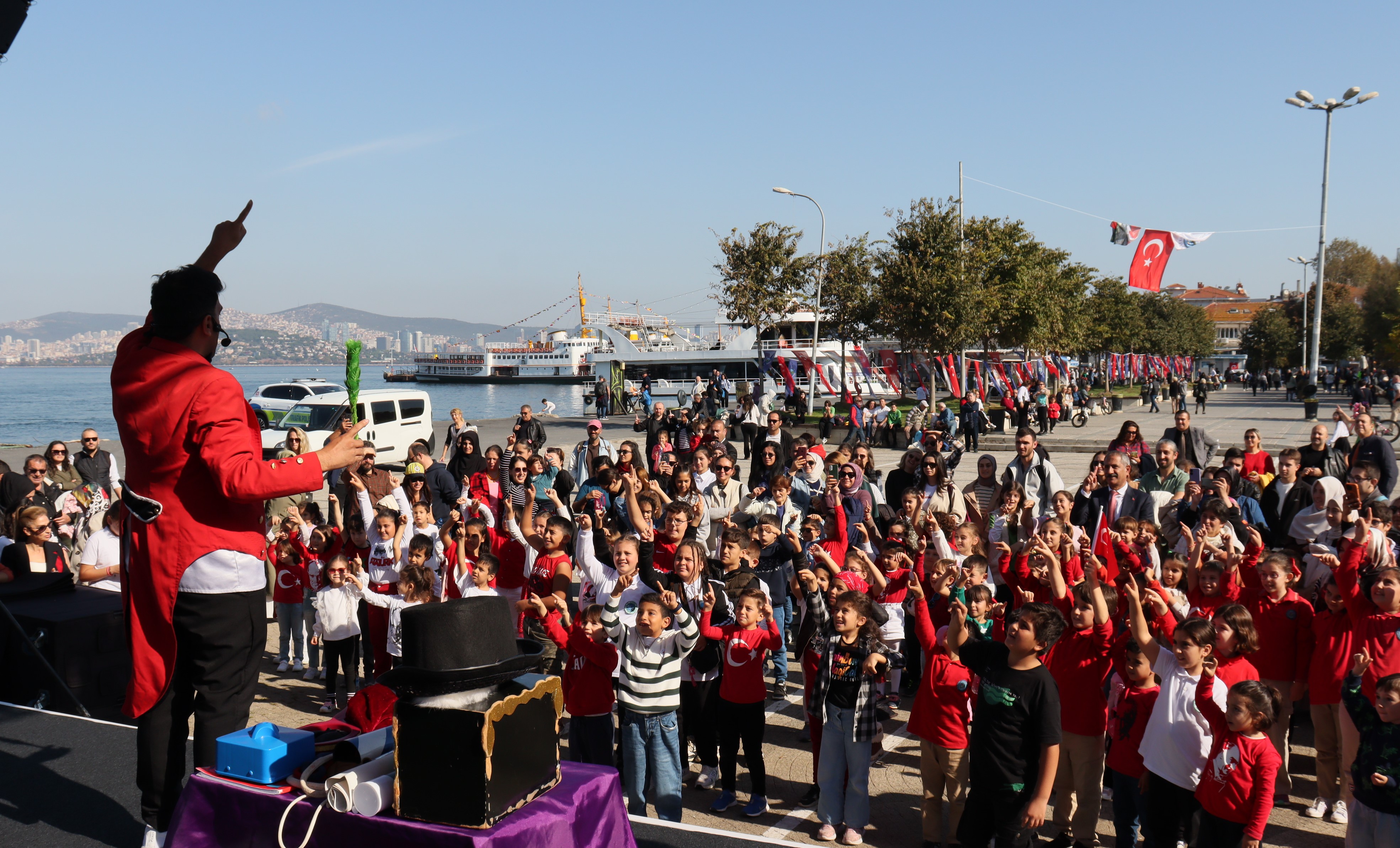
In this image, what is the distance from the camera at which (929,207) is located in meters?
29.4

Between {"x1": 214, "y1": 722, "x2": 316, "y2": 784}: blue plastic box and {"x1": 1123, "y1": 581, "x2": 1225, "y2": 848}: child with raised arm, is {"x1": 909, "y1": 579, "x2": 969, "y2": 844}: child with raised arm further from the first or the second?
{"x1": 214, "y1": 722, "x2": 316, "y2": 784}: blue plastic box

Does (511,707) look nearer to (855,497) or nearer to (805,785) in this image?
(805,785)

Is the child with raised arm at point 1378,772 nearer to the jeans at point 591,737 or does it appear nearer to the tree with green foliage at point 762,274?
the jeans at point 591,737

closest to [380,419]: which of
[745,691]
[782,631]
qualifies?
[782,631]

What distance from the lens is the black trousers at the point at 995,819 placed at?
402 cm

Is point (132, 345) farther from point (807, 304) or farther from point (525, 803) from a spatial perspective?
point (807, 304)

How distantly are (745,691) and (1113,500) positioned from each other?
4.25 metres

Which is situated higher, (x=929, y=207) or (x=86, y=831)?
(x=929, y=207)

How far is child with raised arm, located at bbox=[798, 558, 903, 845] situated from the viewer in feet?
15.0

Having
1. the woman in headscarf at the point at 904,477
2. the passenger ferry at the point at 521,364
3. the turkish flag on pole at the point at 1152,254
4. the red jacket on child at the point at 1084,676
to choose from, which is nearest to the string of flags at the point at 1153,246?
the turkish flag on pole at the point at 1152,254

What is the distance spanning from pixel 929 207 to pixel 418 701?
29387 mm

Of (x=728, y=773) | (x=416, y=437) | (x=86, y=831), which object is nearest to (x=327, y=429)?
(x=416, y=437)

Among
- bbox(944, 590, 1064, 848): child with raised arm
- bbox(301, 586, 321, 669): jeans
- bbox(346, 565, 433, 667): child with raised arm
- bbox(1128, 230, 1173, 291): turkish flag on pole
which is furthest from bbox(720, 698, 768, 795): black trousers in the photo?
bbox(1128, 230, 1173, 291): turkish flag on pole

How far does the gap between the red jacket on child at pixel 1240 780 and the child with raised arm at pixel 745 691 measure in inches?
82.2
